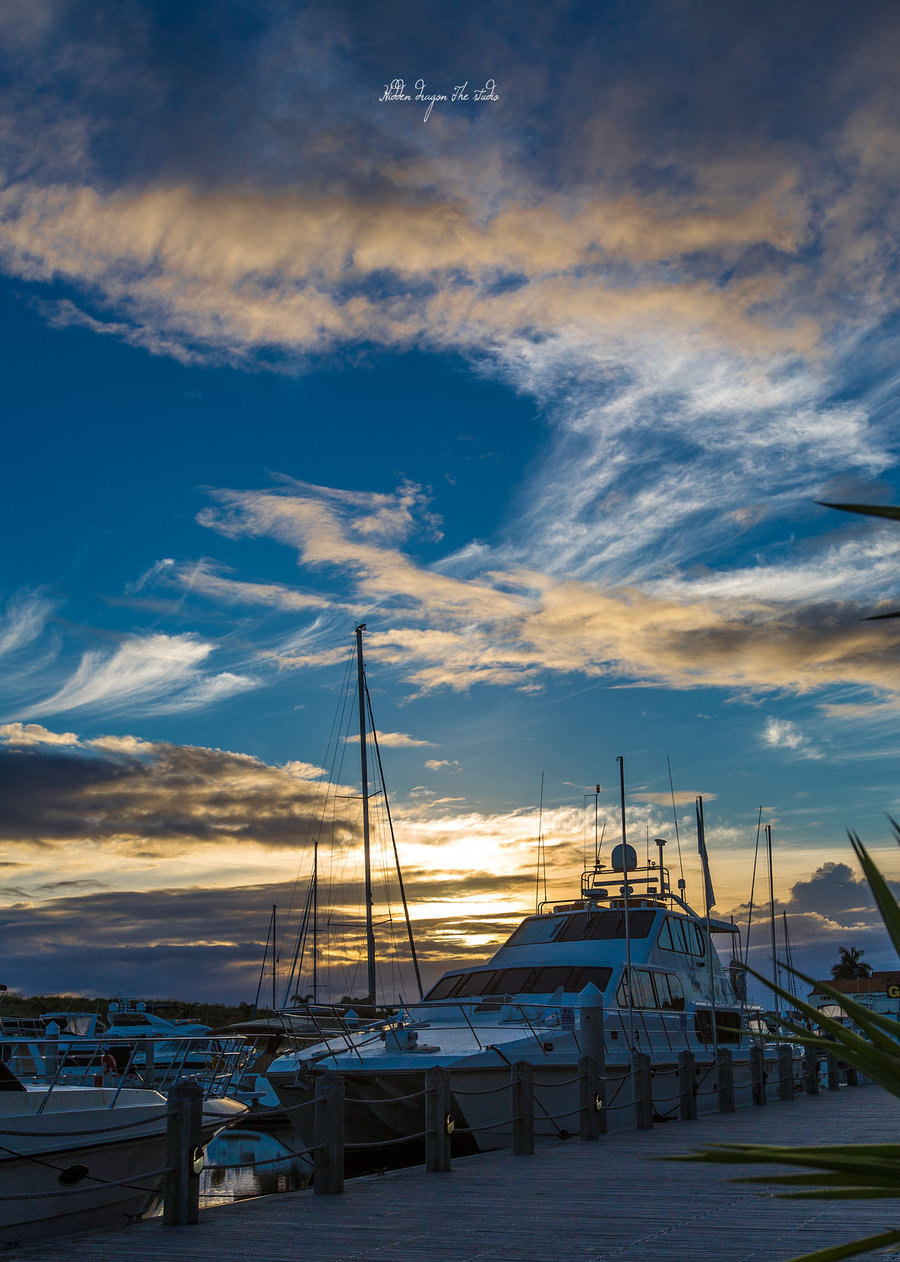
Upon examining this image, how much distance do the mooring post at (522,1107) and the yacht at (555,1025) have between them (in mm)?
528

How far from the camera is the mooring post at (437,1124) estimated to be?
425 inches

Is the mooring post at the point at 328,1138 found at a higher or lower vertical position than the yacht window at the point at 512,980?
lower

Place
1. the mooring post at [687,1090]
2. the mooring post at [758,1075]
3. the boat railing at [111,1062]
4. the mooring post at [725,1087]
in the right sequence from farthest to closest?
1. the mooring post at [758,1075]
2. the mooring post at [725,1087]
3. the mooring post at [687,1090]
4. the boat railing at [111,1062]

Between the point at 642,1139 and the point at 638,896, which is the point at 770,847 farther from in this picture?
the point at 642,1139

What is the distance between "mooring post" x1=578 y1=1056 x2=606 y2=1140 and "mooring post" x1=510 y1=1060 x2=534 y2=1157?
5.20 ft

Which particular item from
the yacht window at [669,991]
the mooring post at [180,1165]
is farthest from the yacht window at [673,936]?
the mooring post at [180,1165]

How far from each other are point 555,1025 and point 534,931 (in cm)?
577

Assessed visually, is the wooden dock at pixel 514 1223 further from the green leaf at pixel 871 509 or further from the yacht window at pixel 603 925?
the yacht window at pixel 603 925

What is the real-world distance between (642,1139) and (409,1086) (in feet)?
10.3

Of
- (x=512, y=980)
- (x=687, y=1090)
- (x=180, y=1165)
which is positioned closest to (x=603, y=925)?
(x=512, y=980)

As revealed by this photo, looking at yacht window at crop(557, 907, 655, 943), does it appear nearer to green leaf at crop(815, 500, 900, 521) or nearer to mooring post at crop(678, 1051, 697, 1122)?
mooring post at crop(678, 1051, 697, 1122)

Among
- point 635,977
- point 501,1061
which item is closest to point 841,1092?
point 635,977

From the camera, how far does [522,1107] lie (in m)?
12.4

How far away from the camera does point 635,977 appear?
2031cm
